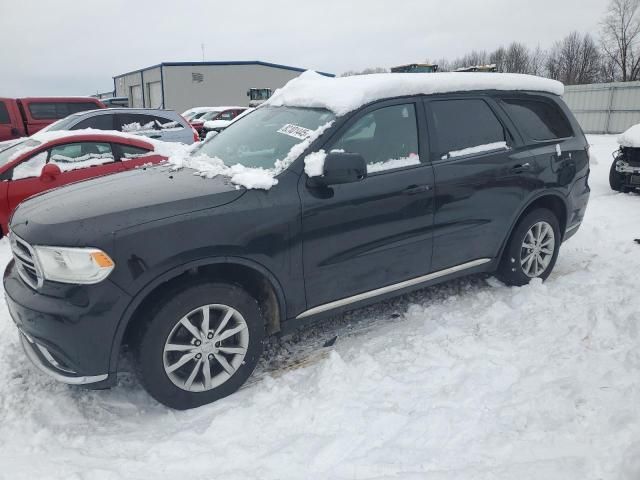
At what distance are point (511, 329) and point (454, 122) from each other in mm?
1673

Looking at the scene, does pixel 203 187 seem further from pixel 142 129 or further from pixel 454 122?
pixel 142 129

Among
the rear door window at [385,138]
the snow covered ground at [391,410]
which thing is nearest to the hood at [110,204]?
the rear door window at [385,138]

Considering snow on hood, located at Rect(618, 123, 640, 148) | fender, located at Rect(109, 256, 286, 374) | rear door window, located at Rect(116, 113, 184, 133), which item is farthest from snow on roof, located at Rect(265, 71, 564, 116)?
rear door window, located at Rect(116, 113, 184, 133)

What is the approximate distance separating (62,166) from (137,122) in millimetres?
3934

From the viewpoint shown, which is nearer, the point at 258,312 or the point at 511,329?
the point at 258,312

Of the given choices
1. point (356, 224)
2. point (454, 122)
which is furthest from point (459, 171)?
point (356, 224)

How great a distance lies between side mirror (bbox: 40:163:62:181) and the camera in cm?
602

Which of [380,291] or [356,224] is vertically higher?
[356,224]

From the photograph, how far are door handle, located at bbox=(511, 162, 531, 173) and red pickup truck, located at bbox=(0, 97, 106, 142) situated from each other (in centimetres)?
1192

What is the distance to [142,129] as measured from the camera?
10070 millimetres

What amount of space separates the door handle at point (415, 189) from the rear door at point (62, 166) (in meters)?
4.63

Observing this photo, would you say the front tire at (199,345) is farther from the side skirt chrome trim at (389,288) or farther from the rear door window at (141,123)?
the rear door window at (141,123)

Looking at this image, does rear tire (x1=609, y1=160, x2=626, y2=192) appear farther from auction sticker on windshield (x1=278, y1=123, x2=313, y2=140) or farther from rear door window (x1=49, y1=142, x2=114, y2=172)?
rear door window (x1=49, y1=142, x2=114, y2=172)

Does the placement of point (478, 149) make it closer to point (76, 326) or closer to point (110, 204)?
point (110, 204)
